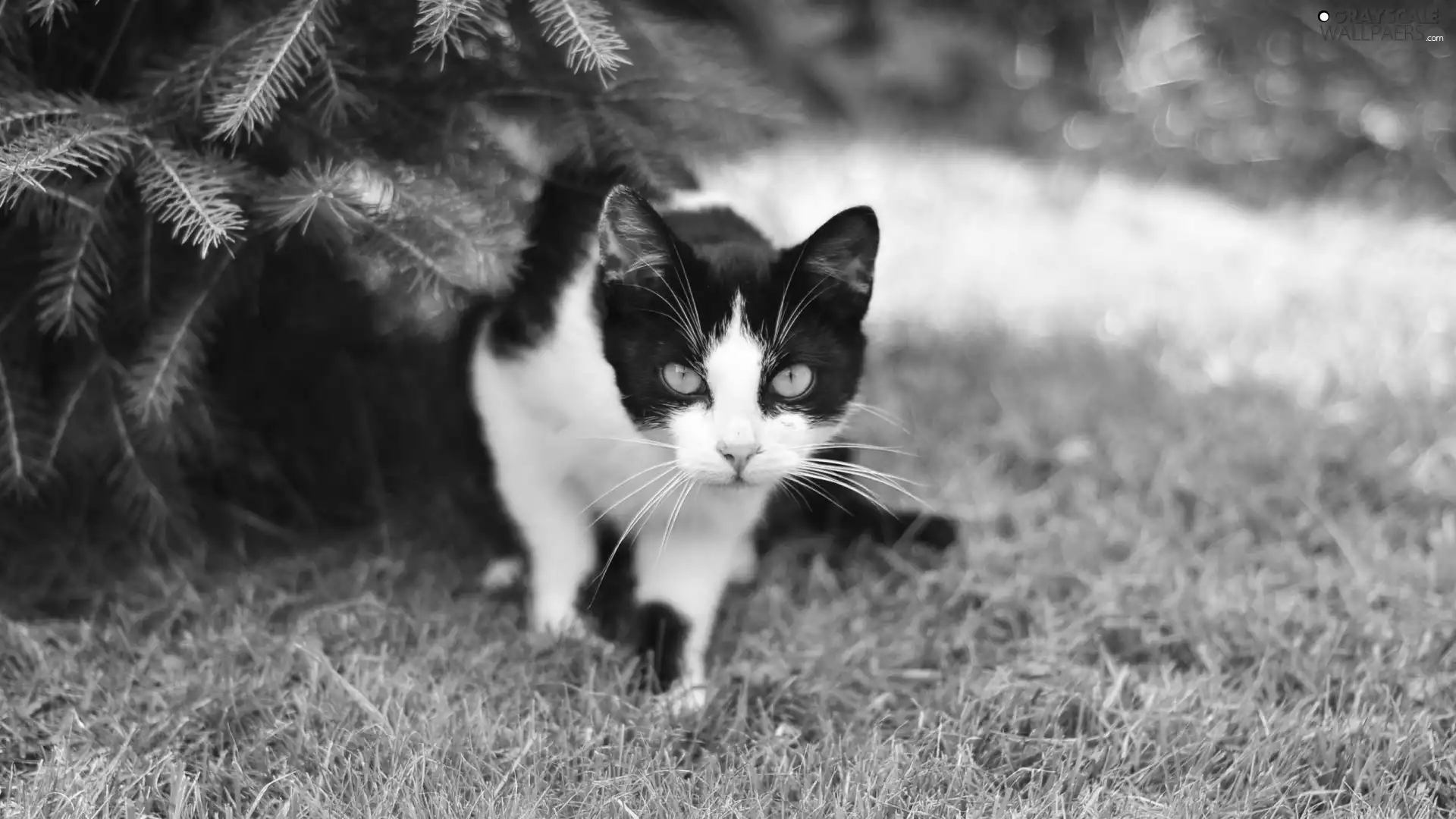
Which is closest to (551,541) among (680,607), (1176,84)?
(680,607)

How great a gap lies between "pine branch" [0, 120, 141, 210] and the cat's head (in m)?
0.71

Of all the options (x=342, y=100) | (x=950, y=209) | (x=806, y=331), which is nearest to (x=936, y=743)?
(x=806, y=331)

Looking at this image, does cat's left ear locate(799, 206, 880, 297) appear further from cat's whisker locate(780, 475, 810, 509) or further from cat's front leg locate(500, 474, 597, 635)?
cat's front leg locate(500, 474, 597, 635)

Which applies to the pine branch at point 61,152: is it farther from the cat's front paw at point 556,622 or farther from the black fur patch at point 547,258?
the cat's front paw at point 556,622

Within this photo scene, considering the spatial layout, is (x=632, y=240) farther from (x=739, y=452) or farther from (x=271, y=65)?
(x=271, y=65)

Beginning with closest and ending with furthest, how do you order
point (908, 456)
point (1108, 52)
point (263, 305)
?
point (263, 305)
point (908, 456)
point (1108, 52)

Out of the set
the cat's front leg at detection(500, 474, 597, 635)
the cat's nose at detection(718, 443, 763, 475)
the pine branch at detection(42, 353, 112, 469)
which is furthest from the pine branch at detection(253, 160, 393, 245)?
the cat's nose at detection(718, 443, 763, 475)

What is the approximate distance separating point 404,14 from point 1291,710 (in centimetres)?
177

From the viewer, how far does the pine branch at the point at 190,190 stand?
1560 mm

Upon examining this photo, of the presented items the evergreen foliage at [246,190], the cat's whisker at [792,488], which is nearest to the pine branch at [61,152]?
the evergreen foliage at [246,190]

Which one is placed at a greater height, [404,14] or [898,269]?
[404,14]

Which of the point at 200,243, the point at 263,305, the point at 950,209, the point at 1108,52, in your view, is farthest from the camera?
the point at 1108,52

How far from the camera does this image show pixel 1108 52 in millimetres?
5348

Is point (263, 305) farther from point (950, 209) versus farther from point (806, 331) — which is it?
point (950, 209)
